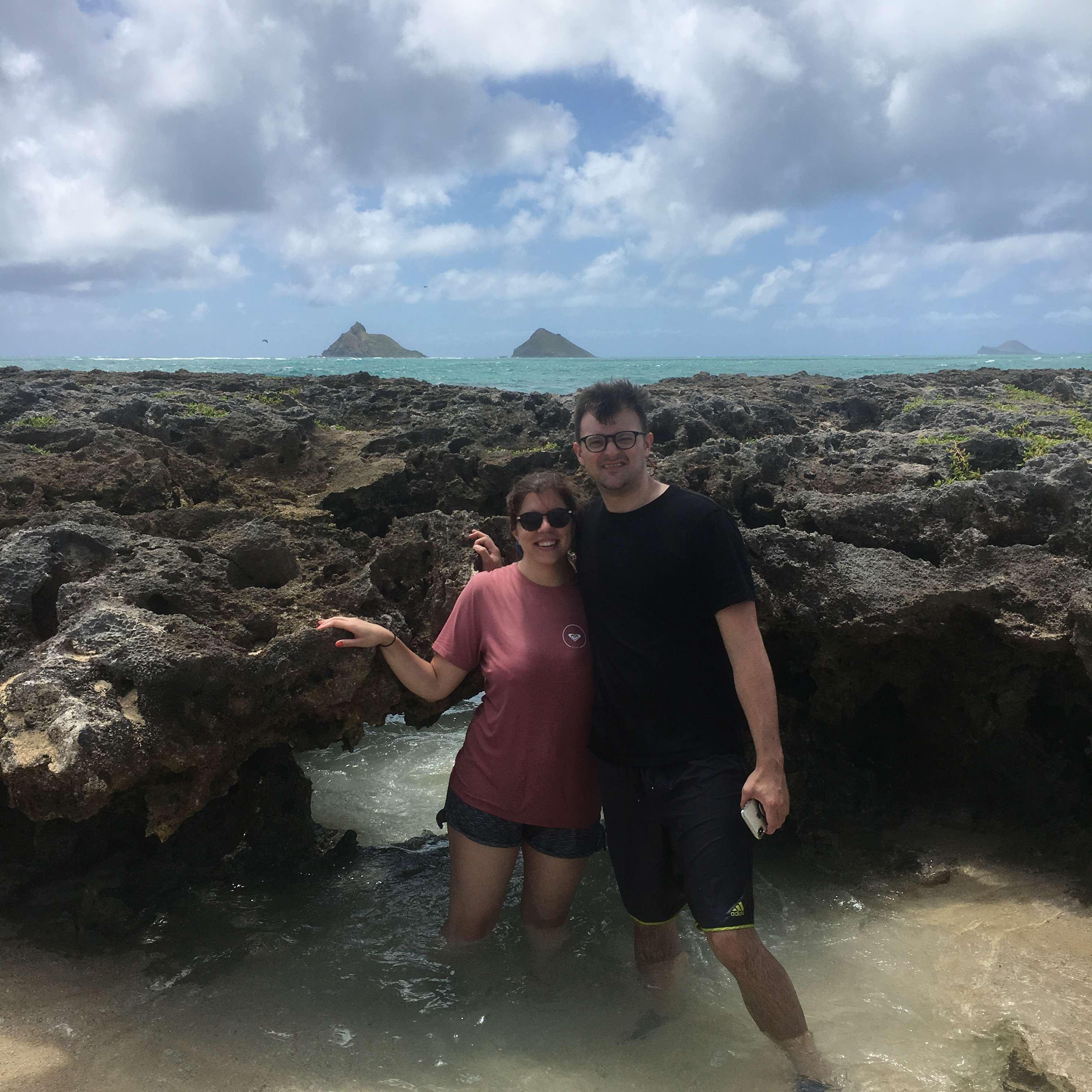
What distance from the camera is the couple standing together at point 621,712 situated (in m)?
3.60

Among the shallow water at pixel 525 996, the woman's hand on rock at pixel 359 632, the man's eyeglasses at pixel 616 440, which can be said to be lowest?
the shallow water at pixel 525 996

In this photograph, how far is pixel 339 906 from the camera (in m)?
5.16

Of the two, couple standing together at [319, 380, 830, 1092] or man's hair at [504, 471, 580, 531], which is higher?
man's hair at [504, 471, 580, 531]

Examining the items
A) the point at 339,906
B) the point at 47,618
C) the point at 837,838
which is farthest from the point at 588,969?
the point at 47,618

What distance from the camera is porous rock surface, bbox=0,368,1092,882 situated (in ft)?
12.9

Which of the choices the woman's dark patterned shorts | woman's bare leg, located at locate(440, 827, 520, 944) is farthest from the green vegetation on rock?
woman's bare leg, located at locate(440, 827, 520, 944)

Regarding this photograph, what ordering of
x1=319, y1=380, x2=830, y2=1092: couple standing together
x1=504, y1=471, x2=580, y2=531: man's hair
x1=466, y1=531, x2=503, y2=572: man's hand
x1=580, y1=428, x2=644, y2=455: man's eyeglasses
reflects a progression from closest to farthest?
x1=319, y1=380, x2=830, y2=1092: couple standing together, x1=580, y1=428, x2=644, y2=455: man's eyeglasses, x1=504, y1=471, x2=580, y2=531: man's hair, x1=466, y1=531, x2=503, y2=572: man's hand

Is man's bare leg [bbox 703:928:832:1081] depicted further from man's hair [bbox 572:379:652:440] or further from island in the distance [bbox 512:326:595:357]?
island in the distance [bbox 512:326:595:357]

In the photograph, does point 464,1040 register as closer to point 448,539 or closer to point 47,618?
point 448,539

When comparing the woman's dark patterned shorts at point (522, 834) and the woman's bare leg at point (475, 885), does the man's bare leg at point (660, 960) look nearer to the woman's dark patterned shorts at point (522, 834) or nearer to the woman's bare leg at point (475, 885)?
the woman's dark patterned shorts at point (522, 834)

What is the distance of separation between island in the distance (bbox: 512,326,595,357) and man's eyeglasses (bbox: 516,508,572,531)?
549ft

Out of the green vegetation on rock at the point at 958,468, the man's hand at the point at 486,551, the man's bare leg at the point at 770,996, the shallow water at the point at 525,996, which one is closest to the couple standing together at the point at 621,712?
the man's bare leg at the point at 770,996

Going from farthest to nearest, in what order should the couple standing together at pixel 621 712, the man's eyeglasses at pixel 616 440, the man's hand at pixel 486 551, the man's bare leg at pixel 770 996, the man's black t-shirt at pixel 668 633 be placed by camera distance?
the man's hand at pixel 486 551 < the man's eyeglasses at pixel 616 440 < the man's black t-shirt at pixel 668 633 < the couple standing together at pixel 621 712 < the man's bare leg at pixel 770 996

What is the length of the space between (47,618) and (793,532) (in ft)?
14.0
